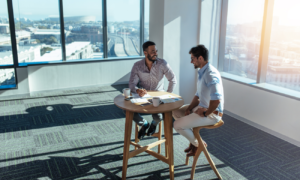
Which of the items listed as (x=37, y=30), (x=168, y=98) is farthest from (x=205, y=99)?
(x=37, y=30)

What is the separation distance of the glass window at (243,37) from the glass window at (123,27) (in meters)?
3.01

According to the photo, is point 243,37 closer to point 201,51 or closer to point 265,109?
point 265,109

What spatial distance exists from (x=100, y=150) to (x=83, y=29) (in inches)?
152

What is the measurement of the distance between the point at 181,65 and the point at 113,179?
7.83 ft

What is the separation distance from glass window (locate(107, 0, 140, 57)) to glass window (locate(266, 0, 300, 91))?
3864 millimetres

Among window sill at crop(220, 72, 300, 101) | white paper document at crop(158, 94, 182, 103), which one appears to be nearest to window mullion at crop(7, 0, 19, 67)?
white paper document at crop(158, 94, 182, 103)

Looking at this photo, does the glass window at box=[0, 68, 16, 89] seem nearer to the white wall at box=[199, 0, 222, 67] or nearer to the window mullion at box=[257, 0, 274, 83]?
the white wall at box=[199, 0, 222, 67]

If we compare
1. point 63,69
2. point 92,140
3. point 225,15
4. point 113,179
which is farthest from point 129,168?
point 63,69

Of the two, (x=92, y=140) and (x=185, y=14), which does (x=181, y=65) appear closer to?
(x=185, y=14)

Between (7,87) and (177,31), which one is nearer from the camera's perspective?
(177,31)

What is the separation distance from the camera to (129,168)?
108 inches

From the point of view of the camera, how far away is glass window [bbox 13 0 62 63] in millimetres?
5469

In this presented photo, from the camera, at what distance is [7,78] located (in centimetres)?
535

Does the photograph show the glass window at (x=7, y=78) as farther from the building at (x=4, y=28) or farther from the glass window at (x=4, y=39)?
the building at (x=4, y=28)
